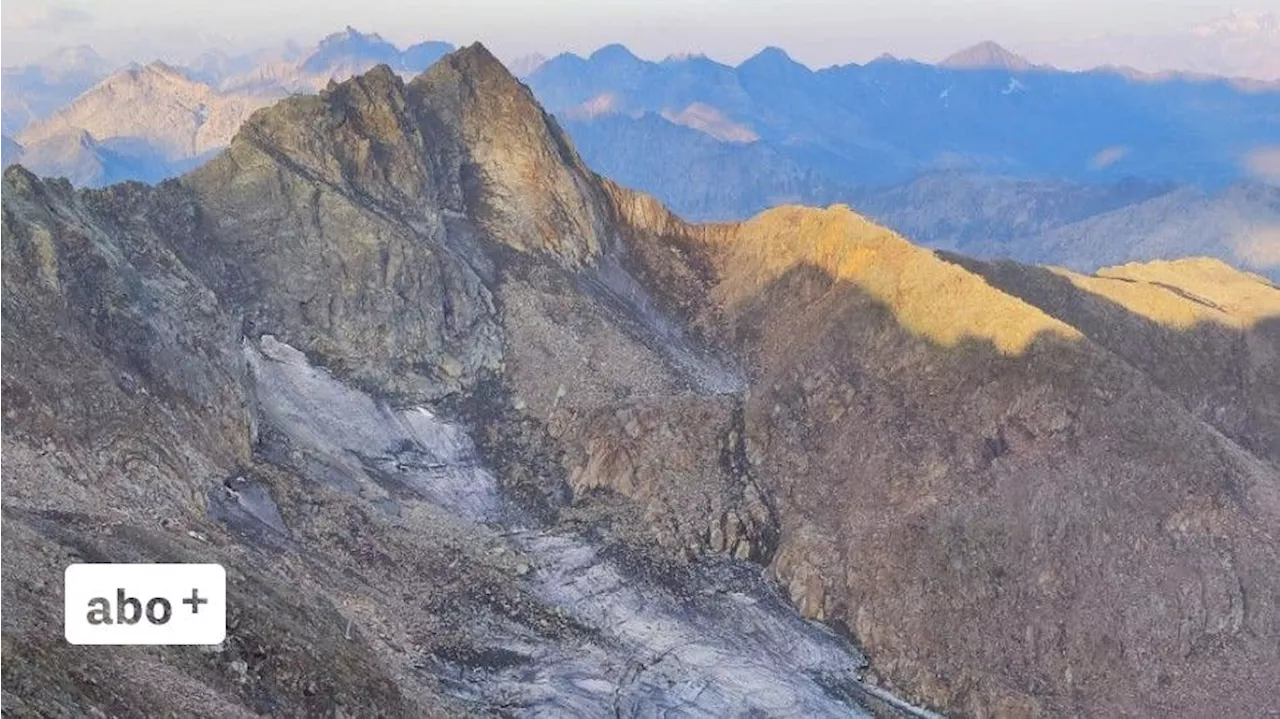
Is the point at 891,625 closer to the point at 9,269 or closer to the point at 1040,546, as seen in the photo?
the point at 1040,546

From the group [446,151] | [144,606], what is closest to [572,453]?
[446,151]

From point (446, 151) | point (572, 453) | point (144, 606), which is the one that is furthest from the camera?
point (446, 151)

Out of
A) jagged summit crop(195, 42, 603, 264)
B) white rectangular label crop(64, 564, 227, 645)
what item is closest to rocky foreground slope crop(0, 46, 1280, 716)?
jagged summit crop(195, 42, 603, 264)

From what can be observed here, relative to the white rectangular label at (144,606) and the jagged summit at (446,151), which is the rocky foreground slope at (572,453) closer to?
the jagged summit at (446,151)

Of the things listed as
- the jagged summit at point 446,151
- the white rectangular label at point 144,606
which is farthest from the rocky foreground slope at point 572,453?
the white rectangular label at point 144,606

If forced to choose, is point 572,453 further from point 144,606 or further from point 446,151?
point 144,606

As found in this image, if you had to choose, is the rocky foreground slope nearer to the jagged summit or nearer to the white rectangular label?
the jagged summit
